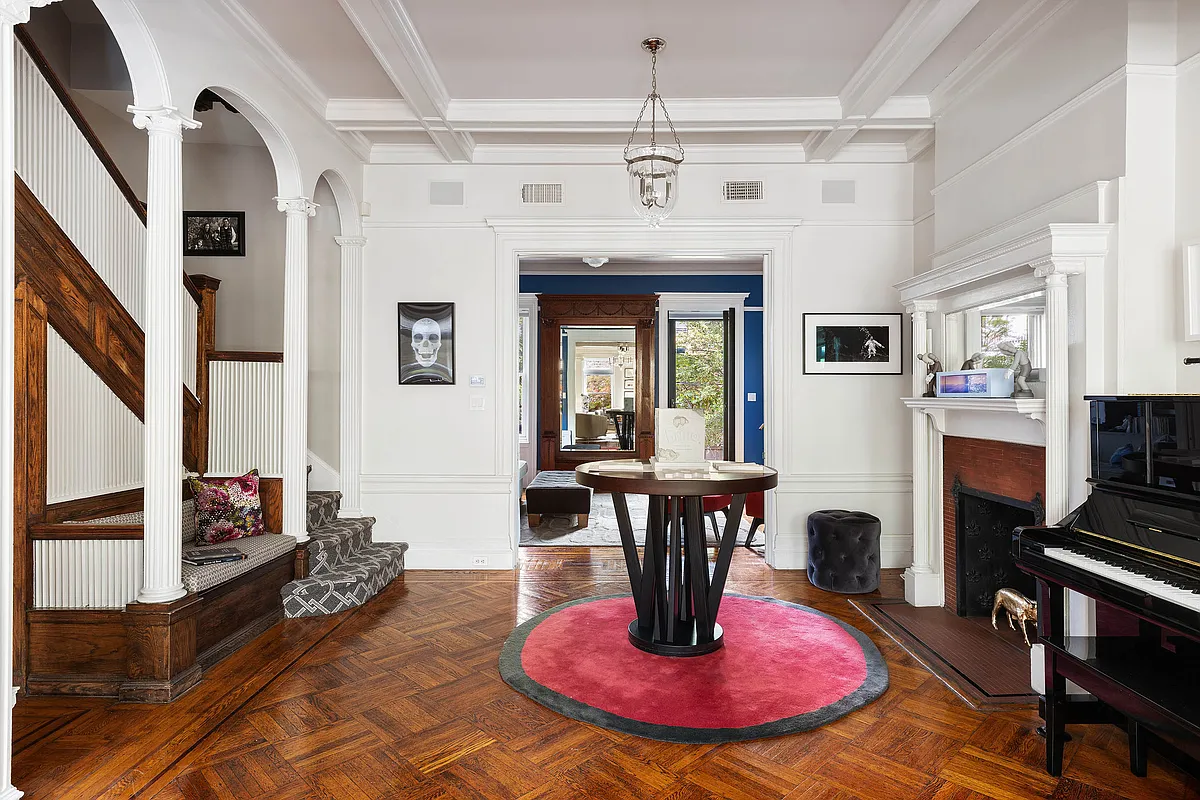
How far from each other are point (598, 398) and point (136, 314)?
559 centimetres

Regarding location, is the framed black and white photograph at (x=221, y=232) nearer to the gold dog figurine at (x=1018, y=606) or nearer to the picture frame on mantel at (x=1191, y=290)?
the gold dog figurine at (x=1018, y=606)

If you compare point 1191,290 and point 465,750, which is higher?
point 1191,290

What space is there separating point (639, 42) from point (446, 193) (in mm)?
2001

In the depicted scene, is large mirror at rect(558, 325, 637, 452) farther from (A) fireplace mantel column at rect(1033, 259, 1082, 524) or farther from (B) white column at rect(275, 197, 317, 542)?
(A) fireplace mantel column at rect(1033, 259, 1082, 524)

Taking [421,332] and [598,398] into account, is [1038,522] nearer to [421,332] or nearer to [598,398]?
[421,332]

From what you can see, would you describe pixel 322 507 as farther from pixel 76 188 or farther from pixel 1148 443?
pixel 1148 443

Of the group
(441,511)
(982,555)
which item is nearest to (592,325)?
(441,511)

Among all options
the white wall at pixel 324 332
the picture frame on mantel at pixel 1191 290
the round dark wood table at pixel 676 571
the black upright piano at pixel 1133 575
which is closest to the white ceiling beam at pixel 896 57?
the picture frame on mantel at pixel 1191 290

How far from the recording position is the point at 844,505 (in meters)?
4.99

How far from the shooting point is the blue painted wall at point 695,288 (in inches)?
332

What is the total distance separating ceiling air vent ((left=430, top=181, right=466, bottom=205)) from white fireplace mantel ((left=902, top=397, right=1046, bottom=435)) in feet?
11.1

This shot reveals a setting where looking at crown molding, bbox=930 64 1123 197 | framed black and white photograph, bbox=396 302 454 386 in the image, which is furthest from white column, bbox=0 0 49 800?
crown molding, bbox=930 64 1123 197

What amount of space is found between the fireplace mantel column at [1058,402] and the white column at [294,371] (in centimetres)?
380

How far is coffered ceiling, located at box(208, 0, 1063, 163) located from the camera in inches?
128
